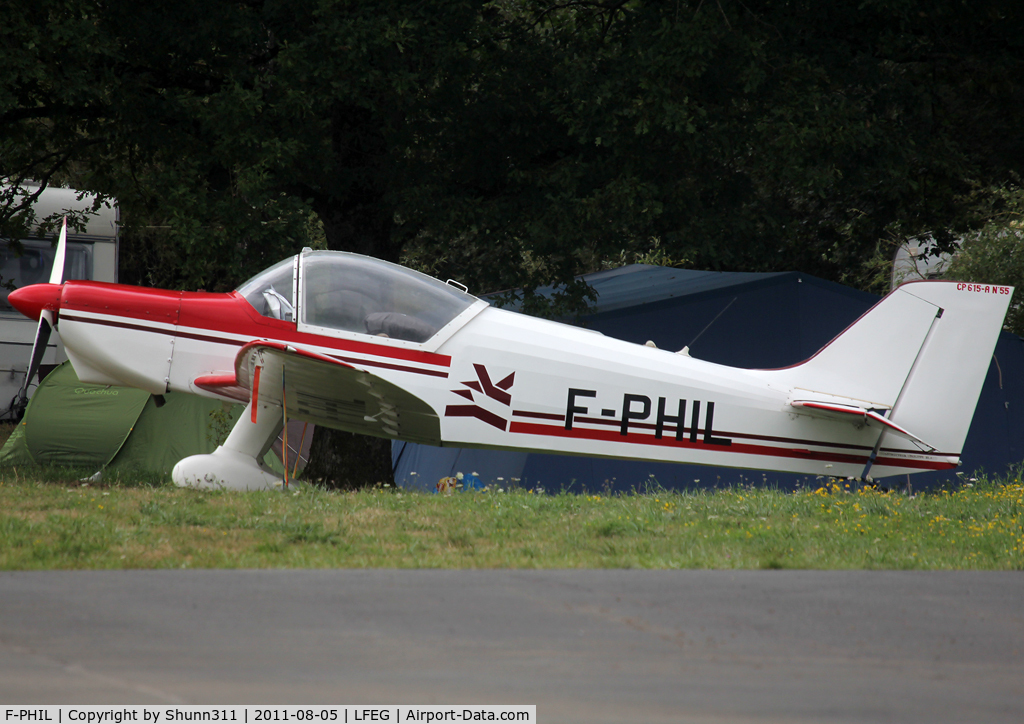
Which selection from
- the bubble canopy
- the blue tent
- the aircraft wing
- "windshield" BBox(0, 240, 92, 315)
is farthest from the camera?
"windshield" BBox(0, 240, 92, 315)

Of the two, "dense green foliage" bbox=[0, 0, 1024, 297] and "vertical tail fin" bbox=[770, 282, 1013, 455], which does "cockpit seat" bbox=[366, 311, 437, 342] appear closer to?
"dense green foliage" bbox=[0, 0, 1024, 297]

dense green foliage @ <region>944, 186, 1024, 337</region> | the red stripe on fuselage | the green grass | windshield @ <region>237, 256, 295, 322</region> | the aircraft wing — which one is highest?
dense green foliage @ <region>944, 186, 1024, 337</region>

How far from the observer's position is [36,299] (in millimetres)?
9102

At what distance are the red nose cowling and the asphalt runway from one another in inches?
197

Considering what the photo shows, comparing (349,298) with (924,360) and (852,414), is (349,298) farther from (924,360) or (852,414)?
(924,360)

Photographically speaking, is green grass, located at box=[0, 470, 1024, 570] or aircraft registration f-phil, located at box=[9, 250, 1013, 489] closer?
green grass, located at box=[0, 470, 1024, 570]

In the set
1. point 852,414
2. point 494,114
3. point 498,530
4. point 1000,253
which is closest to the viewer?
point 498,530

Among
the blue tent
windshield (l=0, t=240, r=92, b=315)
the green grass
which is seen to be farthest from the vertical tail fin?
windshield (l=0, t=240, r=92, b=315)

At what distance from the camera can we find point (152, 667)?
3.21m

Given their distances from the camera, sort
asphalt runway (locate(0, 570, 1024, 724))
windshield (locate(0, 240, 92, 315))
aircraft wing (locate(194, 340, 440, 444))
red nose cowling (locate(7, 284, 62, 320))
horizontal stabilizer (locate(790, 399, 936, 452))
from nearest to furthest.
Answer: asphalt runway (locate(0, 570, 1024, 724)) → aircraft wing (locate(194, 340, 440, 444)) → red nose cowling (locate(7, 284, 62, 320)) → horizontal stabilizer (locate(790, 399, 936, 452)) → windshield (locate(0, 240, 92, 315))

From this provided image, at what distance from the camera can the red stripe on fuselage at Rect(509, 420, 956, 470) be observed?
9.32 m

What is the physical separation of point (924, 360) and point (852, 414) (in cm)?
87

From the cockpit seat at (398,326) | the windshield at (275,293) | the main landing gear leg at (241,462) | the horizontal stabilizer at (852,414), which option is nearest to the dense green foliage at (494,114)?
the windshield at (275,293)

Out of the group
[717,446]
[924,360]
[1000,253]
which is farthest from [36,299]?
[1000,253]
